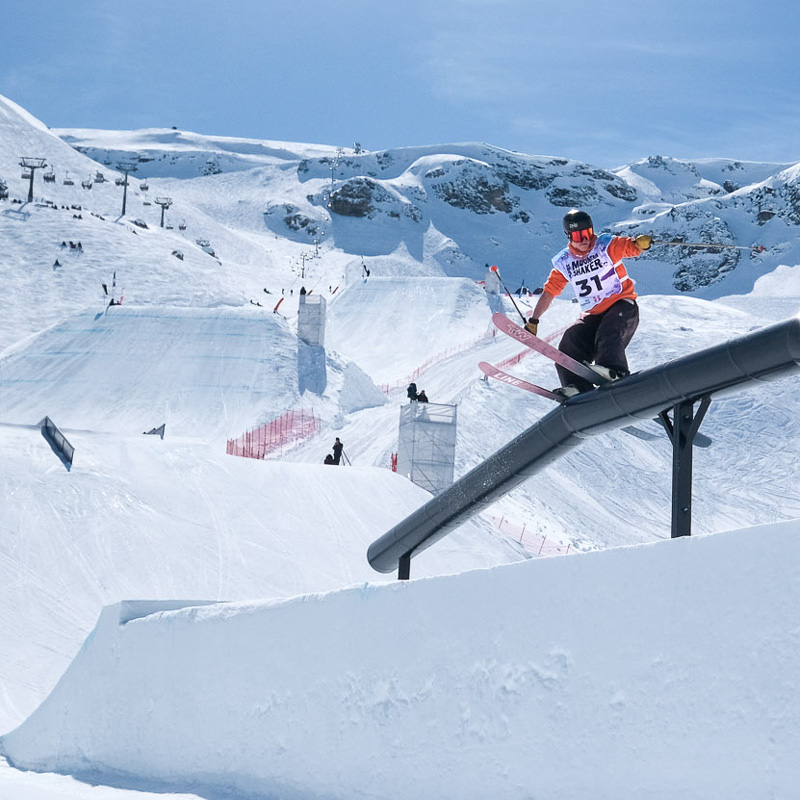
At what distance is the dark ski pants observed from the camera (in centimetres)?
595

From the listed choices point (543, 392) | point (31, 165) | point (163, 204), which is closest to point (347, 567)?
point (543, 392)

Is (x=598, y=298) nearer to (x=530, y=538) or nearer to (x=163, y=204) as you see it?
(x=530, y=538)

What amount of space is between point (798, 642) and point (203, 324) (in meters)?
31.6

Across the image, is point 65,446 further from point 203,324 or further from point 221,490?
point 203,324

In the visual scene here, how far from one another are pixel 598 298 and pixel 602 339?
0.90ft

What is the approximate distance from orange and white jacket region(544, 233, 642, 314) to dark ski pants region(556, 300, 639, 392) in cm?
6

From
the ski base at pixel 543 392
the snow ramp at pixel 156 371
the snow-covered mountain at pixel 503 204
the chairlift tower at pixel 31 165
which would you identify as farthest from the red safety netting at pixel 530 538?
the snow-covered mountain at pixel 503 204

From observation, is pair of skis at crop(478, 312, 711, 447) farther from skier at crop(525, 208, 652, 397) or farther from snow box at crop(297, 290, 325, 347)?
snow box at crop(297, 290, 325, 347)

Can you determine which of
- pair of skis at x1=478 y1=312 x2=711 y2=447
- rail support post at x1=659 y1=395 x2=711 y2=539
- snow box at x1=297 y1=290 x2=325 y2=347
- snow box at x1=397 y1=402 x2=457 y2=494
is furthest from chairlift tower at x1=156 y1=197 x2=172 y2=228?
rail support post at x1=659 y1=395 x2=711 y2=539

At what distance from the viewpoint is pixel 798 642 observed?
3.45 m

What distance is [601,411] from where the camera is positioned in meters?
5.86

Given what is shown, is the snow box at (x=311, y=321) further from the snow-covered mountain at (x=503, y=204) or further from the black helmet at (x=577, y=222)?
the snow-covered mountain at (x=503, y=204)

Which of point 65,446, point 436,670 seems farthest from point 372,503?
point 436,670

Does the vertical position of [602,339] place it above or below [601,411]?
above
